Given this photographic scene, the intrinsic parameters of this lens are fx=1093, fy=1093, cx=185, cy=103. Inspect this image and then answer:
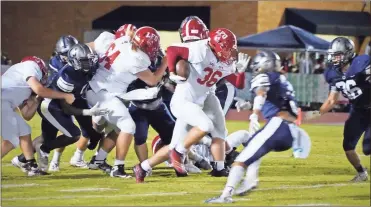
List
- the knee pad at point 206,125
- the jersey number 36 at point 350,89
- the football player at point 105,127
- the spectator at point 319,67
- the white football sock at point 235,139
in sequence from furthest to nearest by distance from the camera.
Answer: the spectator at point 319,67 → the white football sock at point 235,139 → the football player at point 105,127 → the jersey number 36 at point 350,89 → the knee pad at point 206,125

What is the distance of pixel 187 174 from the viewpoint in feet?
35.7

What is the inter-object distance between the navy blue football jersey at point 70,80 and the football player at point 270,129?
85.8 inches

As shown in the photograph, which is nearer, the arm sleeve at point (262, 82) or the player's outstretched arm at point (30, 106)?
the arm sleeve at point (262, 82)

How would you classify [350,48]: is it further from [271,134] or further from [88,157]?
[88,157]

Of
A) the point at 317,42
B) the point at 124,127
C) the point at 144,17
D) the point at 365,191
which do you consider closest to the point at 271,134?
the point at 365,191

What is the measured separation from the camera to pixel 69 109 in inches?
421

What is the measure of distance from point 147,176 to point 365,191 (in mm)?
2252

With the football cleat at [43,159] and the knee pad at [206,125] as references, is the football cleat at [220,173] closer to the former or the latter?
the knee pad at [206,125]

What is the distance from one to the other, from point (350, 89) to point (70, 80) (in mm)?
2678

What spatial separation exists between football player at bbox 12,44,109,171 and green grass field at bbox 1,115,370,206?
33 cm

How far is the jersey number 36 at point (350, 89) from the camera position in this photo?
1027 centimetres

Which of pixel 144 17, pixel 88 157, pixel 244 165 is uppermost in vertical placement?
pixel 244 165

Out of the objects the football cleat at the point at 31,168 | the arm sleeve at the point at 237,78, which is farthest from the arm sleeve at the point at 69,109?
the arm sleeve at the point at 237,78

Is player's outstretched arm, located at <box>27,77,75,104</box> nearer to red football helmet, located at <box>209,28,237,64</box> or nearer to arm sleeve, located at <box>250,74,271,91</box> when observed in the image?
red football helmet, located at <box>209,28,237,64</box>
